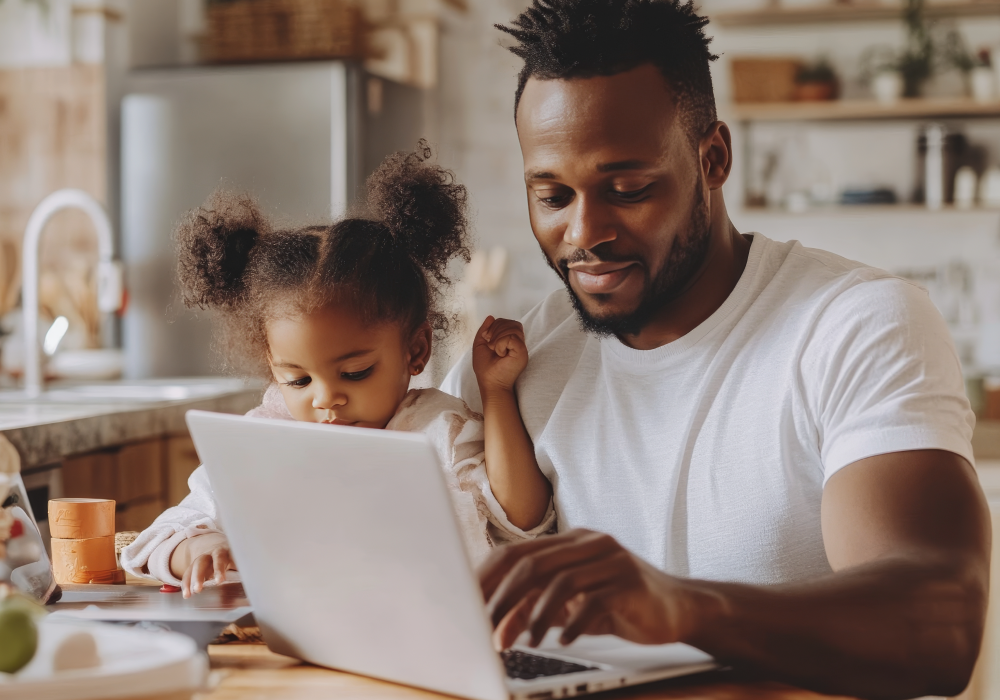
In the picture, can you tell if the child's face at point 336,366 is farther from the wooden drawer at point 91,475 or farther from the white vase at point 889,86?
the white vase at point 889,86

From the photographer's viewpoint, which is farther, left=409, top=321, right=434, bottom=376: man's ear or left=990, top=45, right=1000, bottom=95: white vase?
left=990, top=45, right=1000, bottom=95: white vase

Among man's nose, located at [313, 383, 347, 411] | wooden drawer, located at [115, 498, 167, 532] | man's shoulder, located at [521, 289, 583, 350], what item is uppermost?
man's shoulder, located at [521, 289, 583, 350]

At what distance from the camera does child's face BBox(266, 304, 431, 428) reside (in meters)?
1.23

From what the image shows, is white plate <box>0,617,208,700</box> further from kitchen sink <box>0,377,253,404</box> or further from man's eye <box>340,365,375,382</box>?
kitchen sink <box>0,377,253,404</box>

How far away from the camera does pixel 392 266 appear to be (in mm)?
1302

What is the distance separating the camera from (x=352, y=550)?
31.4 inches

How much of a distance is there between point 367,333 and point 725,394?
387 millimetres

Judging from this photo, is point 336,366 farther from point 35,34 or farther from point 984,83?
point 984,83

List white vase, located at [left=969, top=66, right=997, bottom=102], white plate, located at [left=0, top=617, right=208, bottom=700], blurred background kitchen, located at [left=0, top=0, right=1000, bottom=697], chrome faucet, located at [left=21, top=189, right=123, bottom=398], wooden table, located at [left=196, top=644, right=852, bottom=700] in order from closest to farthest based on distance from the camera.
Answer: white plate, located at [left=0, top=617, right=208, bottom=700]
wooden table, located at [left=196, top=644, right=852, bottom=700]
chrome faucet, located at [left=21, top=189, right=123, bottom=398]
blurred background kitchen, located at [left=0, top=0, right=1000, bottom=697]
white vase, located at [left=969, top=66, right=997, bottom=102]

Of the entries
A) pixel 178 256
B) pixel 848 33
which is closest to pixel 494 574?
pixel 178 256

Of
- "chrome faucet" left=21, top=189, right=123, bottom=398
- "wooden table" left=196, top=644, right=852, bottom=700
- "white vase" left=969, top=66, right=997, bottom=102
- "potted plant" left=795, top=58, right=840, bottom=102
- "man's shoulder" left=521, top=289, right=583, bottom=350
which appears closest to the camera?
"wooden table" left=196, top=644, right=852, bottom=700

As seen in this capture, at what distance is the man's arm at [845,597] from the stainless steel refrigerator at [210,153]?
2.43 m

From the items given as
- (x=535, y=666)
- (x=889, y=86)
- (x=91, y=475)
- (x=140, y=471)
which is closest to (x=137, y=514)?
(x=140, y=471)

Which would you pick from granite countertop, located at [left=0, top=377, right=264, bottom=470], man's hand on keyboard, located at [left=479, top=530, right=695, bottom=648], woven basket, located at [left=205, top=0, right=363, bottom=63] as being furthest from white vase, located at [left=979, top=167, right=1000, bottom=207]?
man's hand on keyboard, located at [left=479, top=530, right=695, bottom=648]
